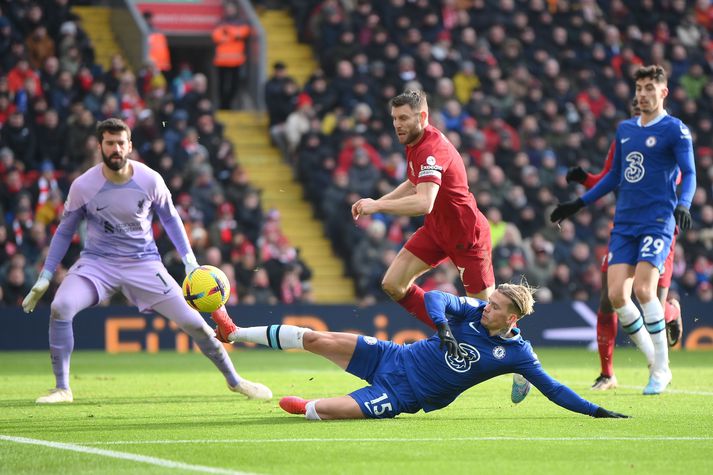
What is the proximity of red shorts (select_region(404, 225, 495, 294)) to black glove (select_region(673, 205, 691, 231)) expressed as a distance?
1.62 metres

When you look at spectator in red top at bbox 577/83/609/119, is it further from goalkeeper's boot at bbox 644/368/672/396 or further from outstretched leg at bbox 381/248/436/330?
outstretched leg at bbox 381/248/436/330

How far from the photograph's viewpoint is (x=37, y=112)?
2062 centimetres

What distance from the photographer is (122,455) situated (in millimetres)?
7609

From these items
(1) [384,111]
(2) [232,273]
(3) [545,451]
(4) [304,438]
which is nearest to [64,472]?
(4) [304,438]

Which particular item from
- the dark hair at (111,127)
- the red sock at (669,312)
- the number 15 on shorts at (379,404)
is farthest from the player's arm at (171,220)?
the red sock at (669,312)

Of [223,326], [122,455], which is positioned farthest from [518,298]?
[122,455]

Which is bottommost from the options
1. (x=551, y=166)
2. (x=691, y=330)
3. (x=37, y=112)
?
(x=691, y=330)

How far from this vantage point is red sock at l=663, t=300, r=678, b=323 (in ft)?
41.9

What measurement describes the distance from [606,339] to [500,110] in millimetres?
13083

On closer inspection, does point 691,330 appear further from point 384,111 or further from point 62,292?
point 62,292

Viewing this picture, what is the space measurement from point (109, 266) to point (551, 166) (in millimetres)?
14551

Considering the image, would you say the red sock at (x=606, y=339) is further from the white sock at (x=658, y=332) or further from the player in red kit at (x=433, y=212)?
the player in red kit at (x=433, y=212)

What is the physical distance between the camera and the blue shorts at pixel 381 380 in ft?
30.6

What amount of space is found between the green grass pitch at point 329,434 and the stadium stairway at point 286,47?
13736mm
